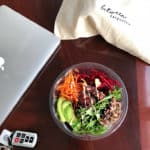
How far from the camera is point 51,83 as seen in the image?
0.87 m

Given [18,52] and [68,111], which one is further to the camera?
[18,52]

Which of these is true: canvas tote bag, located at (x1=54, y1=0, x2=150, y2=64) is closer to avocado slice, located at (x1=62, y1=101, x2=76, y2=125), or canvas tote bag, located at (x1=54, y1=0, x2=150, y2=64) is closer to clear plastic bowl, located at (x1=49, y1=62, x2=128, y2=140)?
clear plastic bowl, located at (x1=49, y1=62, x2=128, y2=140)

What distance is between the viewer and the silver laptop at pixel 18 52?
0.86m

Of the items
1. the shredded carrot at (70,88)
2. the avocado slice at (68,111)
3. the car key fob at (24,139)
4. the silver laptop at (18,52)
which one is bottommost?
the car key fob at (24,139)

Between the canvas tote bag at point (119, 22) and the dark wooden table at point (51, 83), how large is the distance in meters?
0.03

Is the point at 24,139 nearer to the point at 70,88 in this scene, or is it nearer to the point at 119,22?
the point at 70,88

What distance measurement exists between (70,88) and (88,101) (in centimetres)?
5

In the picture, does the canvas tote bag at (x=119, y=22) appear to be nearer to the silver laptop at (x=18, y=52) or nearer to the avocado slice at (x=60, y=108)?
the silver laptop at (x=18, y=52)

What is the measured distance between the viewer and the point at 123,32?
88 cm

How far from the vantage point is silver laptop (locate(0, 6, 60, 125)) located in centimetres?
86

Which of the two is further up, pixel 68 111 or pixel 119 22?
pixel 119 22

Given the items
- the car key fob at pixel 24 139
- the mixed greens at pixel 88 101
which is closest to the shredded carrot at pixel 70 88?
the mixed greens at pixel 88 101

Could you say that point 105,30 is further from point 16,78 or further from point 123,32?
point 16,78

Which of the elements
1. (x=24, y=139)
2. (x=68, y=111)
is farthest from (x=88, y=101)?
(x=24, y=139)
